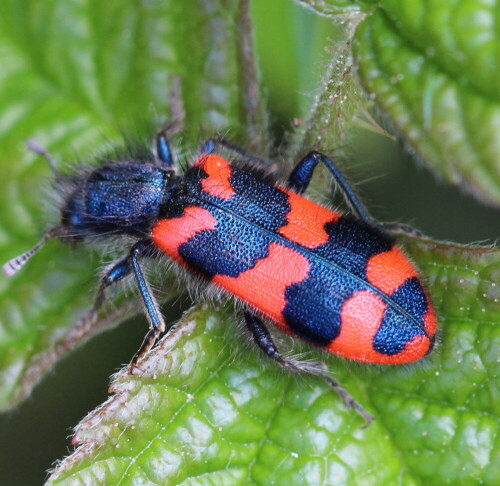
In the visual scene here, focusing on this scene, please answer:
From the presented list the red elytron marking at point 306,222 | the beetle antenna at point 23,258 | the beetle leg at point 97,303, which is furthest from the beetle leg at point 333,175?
the beetle antenna at point 23,258

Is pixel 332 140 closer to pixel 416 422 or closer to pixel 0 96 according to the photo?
pixel 416 422

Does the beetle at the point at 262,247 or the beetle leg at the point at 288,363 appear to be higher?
the beetle at the point at 262,247

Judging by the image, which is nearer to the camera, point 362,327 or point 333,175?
point 362,327

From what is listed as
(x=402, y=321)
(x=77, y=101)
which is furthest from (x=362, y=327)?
(x=77, y=101)

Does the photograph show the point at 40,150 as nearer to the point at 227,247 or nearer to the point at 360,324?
the point at 227,247

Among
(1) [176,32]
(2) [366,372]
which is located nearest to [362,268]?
(2) [366,372]

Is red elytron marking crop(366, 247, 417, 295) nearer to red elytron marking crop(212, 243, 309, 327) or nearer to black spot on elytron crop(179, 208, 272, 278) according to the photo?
red elytron marking crop(212, 243, 309, 327)

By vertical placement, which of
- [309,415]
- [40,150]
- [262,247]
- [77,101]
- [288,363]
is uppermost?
[77,101]

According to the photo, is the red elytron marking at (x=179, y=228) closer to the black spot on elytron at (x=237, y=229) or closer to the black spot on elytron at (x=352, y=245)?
the black spot on elytron at (x=237, y=229)
